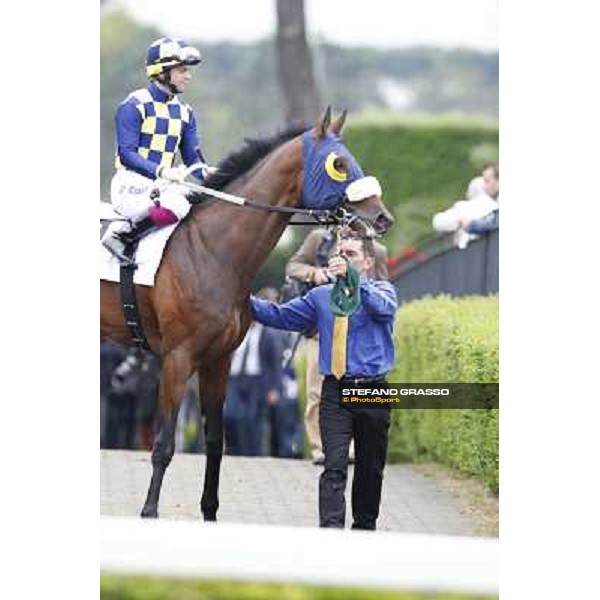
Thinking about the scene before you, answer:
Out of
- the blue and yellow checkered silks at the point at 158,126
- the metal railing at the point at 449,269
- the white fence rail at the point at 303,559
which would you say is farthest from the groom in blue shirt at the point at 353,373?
the white fence rail at the point at 303,559

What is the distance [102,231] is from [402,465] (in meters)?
2.84

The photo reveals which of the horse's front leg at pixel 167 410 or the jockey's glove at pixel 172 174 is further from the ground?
the jockey's glove at pixel 172 174

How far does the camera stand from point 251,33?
12.1 m

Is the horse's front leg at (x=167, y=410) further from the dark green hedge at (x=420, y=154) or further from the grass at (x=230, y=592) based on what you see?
the dark green hedge at (x=420, y=154)

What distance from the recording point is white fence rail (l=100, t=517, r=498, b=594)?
13.1 feet

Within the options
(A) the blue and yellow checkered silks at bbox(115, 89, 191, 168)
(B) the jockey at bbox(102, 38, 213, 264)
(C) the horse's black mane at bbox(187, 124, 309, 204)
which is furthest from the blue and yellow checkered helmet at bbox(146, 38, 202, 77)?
(C) the horse's black mane at bbox(187, 124, 309, 204)

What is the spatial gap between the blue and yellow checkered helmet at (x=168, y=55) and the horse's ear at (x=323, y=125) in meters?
0.65

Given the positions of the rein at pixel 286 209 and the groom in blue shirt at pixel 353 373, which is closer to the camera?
the groom in blue shirt at pixel 353 373

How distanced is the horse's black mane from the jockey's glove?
5.5 inches

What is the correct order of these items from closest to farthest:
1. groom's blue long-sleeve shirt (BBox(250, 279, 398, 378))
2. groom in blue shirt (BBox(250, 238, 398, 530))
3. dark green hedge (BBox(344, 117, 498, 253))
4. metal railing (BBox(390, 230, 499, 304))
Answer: groom in blue shirt (BBox(250, 238, 398, 530)), groom's blue long-sleeve shirt (BBox(250, 279, 398, 378)), metal railing (BBox(390, 230, 499, 304)), dark green hedge (BBox(344, 117, 498, 253))

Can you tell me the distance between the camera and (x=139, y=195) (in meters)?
7.43

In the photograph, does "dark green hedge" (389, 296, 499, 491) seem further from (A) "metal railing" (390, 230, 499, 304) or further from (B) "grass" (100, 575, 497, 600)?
(B) "grass" (100, 575, 497, 600)

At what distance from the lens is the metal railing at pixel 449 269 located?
31.3ft
